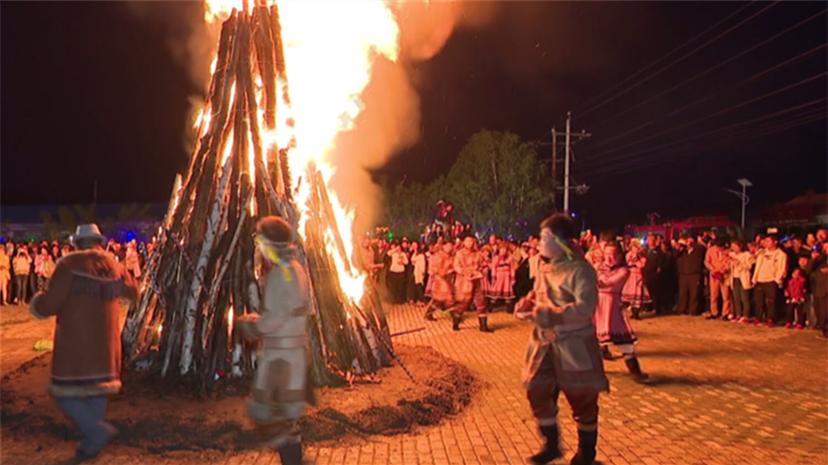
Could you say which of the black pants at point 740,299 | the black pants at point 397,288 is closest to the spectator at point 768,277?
the black pants at point 740,299

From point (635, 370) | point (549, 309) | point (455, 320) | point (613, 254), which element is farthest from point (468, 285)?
point (549, 309)

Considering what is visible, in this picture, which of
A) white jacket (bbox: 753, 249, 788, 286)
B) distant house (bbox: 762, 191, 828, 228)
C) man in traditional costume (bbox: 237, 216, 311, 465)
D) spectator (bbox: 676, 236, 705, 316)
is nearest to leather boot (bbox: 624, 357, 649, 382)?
man in traditional costume (bbox: 237, 216, 311, 465)

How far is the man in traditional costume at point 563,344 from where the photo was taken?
189 inches

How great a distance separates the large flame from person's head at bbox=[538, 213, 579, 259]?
3518 millimetres

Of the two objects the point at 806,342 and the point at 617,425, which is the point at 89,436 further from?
the point at 806,342

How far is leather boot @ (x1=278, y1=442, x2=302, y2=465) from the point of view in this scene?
15.5 ft

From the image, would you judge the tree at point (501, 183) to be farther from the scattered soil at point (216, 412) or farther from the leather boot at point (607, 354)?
the scattered soil at point (216, 412)

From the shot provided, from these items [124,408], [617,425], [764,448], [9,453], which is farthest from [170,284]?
[764,448]

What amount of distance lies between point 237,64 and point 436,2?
4352mm

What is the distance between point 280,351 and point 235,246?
9.30 feet

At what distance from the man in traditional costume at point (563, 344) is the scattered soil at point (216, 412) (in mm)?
1685

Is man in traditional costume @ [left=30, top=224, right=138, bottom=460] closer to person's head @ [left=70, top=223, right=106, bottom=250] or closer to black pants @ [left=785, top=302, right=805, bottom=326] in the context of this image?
person's head @ [left=70, top=223, right=106, bottom=250]

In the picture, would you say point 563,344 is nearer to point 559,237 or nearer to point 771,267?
point 559,237

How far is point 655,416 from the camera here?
23.0 feet
